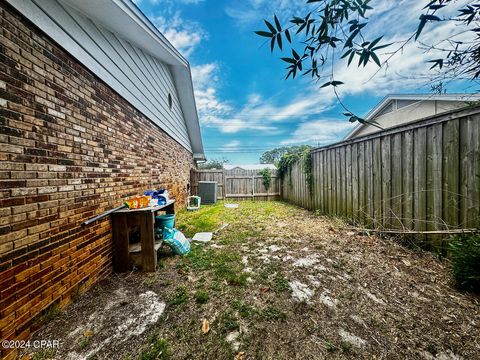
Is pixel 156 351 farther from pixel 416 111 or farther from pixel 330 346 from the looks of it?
pixel 416 111

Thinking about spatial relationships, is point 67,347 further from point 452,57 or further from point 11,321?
point 452,57

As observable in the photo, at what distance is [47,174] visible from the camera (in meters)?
1.56

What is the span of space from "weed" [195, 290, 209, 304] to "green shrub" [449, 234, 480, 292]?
8.53 feet

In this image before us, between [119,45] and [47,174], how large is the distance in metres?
2.54

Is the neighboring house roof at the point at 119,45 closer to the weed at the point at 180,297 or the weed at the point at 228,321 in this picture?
the weed at the point at 180,297

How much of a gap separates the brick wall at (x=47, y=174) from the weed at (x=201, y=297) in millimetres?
1219

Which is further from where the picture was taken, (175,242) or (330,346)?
(175,242)

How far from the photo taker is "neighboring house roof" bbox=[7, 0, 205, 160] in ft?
5.71

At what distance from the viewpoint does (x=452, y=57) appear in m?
1.31

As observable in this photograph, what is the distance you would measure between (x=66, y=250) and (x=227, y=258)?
1.89 m

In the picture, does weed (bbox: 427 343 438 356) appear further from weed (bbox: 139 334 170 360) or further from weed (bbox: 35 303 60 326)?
weed (bbox: 35 303 60 326)

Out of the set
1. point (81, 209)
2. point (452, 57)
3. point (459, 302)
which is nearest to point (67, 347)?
point (81, 209)

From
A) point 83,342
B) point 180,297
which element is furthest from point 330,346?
point 83,342

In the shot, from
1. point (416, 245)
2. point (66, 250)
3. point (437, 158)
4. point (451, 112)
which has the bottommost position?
point (416, 245)
